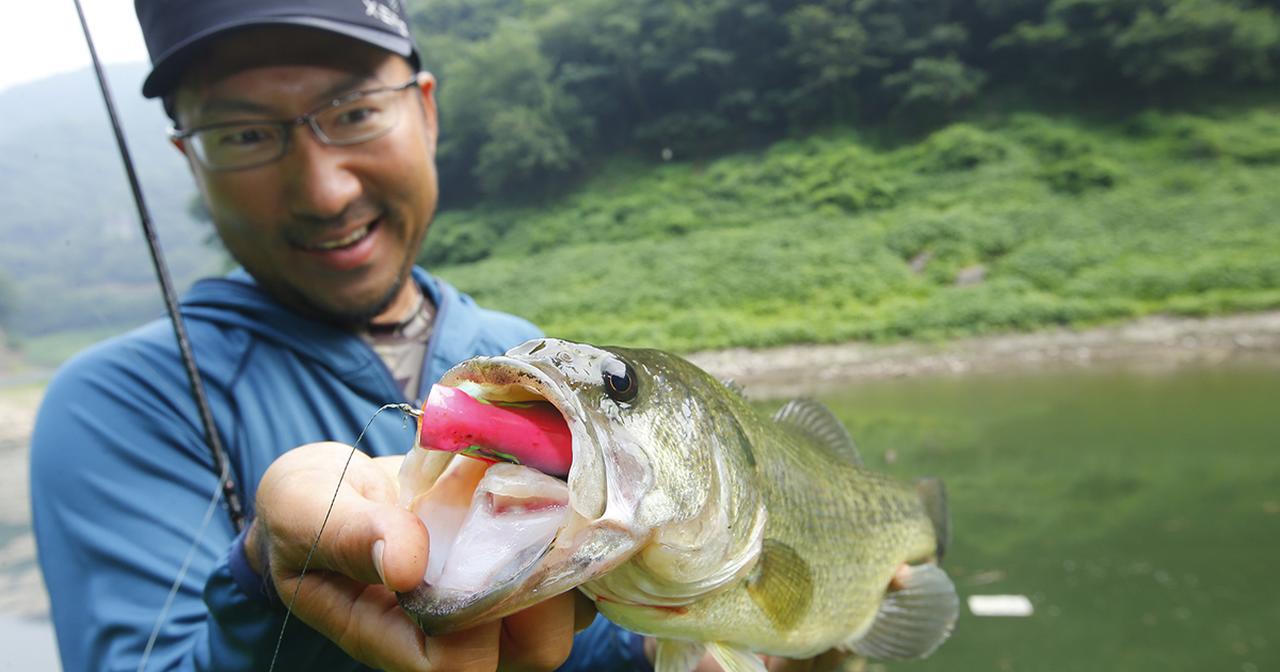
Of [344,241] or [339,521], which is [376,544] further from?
[344,241]

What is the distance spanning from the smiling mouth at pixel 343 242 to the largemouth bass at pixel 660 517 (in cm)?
98

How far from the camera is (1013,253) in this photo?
54.1 ft

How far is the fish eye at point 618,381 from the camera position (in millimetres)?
989

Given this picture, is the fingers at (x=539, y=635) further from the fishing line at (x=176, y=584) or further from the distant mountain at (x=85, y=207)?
the distant mountain at (x=85, y=207)

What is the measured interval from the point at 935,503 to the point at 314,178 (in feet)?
6.70

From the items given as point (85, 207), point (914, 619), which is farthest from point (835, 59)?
point (914, 619)

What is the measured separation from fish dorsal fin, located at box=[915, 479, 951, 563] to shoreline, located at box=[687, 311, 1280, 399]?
8.24 metres

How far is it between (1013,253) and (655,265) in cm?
997

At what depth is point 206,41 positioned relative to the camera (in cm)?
153

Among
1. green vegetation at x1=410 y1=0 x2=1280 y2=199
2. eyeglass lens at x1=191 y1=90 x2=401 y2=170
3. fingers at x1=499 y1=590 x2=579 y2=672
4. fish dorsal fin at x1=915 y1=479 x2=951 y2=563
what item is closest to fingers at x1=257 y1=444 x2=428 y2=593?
fingers at x1=499 y1=590 x2=579 y2=672

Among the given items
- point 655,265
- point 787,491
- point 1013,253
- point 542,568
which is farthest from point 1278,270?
point 542,568

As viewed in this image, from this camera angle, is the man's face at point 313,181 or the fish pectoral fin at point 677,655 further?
the man's face at point 313,181

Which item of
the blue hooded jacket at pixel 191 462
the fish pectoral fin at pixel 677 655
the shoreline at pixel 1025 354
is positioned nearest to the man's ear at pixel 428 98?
the blue hooded jacket at pixel 191 462

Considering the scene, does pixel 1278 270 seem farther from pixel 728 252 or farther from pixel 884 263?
pixel 728 252
